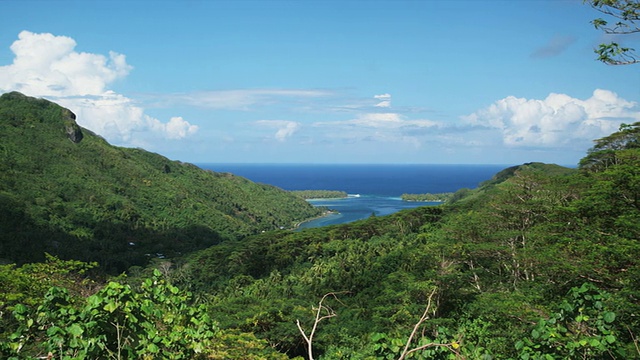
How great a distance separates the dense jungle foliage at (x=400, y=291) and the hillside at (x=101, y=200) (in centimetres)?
831

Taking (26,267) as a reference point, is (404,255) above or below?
below

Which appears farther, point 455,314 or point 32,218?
point 32,218

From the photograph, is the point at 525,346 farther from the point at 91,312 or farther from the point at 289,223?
the point at 289,223

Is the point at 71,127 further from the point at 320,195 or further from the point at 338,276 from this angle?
the point at 338,276

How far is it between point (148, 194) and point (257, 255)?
5688 centimetres

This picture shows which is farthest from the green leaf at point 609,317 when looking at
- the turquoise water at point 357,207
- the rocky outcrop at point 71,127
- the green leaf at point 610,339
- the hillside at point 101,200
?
the rocky outcrop at point 71,127

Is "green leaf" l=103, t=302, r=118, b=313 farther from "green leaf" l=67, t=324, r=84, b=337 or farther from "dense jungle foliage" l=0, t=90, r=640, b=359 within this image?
"green leaf" l=67, t=324, r=84, b=337

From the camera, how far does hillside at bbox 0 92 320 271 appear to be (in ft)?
212

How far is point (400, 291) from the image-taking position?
23797mm

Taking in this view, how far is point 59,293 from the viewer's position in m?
3.61

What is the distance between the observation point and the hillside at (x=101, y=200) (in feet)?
212

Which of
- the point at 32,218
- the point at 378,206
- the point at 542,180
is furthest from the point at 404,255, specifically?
the point at 378,206

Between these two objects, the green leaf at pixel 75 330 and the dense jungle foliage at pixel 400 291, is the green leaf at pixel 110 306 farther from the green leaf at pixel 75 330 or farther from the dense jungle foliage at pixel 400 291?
the green leaf at pixel 75 330

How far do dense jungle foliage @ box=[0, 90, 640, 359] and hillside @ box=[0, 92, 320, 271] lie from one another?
8306mm
